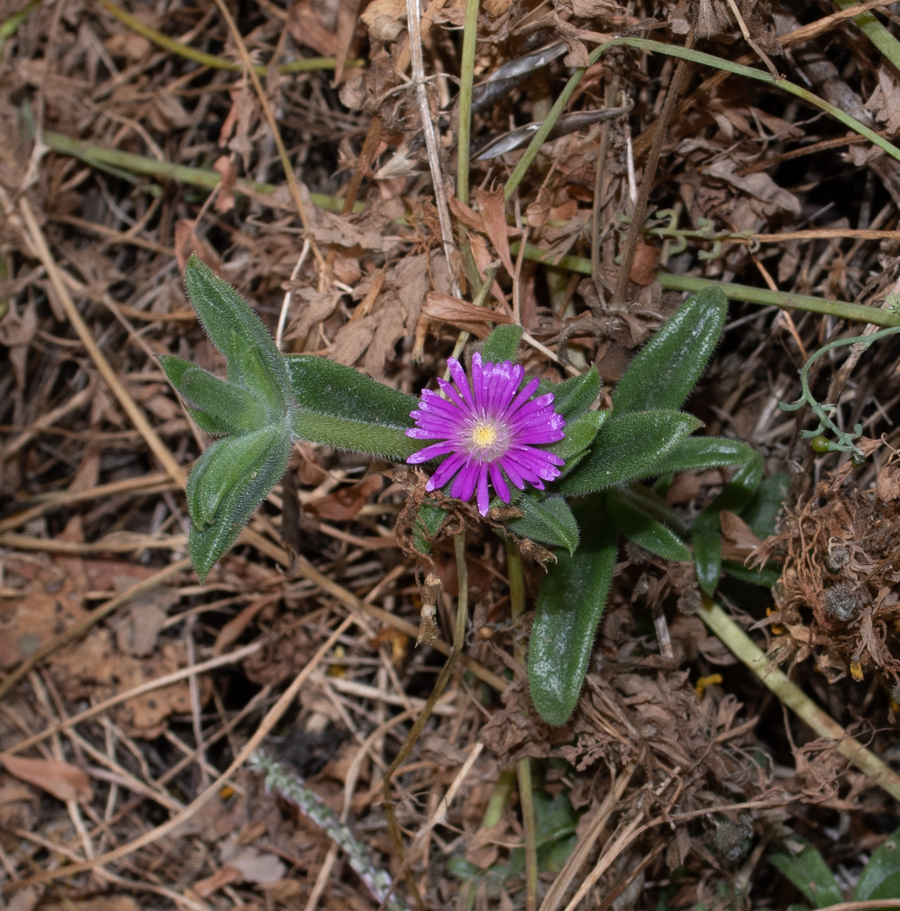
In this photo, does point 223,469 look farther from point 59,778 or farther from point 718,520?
point 59,778

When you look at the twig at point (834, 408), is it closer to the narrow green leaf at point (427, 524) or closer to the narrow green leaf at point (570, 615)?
the narrow green leaf at point (570, 615)

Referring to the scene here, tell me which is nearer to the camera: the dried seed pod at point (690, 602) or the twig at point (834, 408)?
the twig at point (834, 408)

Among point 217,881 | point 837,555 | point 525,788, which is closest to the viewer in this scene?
point 837,555

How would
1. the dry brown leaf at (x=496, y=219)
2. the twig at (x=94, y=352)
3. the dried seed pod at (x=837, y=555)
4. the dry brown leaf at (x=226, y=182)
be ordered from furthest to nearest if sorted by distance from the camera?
the twig at (x=94, y=352), the dry brown leaf at (x=226, y=182), the dry brown leaf at (x=496, y=219), the dried seed pod at (x=837, y=555)

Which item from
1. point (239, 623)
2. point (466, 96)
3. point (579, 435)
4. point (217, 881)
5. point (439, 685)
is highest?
point (466, 96)

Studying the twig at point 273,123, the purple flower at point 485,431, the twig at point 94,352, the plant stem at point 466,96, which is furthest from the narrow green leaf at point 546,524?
the twig at point 94,352

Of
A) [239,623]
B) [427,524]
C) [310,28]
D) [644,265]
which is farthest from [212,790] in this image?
[310,28]

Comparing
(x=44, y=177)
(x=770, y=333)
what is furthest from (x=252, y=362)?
(x=44, y=177)

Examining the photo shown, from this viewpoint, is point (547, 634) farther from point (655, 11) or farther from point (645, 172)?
point (655, 11)
